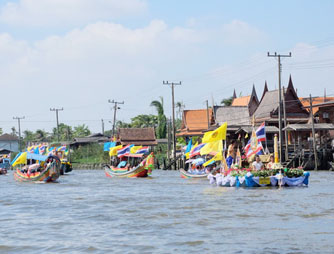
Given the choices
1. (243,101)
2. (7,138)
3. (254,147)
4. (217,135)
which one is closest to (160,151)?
(243,101)

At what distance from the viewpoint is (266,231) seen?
17.2 m

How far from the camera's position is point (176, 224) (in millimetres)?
19188

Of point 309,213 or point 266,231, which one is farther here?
point 309,213

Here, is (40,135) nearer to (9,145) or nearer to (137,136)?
(9,145)

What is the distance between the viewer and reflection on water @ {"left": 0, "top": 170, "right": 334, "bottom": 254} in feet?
50.0

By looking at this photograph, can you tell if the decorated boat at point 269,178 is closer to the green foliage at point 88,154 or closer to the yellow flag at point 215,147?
the yellow flag at point 215,147

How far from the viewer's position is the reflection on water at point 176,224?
15.2 meters

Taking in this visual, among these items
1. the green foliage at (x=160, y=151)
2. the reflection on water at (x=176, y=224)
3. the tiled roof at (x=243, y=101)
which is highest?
the tiled roof at (x=243, y=101)

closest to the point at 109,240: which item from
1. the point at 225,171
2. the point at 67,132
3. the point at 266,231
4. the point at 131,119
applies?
the point at 266,231

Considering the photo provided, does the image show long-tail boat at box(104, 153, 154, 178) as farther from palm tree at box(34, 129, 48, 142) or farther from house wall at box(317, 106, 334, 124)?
palm tree at box(34, 129, 48, 142)

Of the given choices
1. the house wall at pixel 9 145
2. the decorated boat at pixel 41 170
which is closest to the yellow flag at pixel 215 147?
the decorated boat at pixel 41 170

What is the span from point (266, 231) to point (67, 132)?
13062 cm

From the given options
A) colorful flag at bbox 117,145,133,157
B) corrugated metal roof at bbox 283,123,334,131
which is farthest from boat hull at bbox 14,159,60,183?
corrugated metal roof at bbox 283,123,334,131

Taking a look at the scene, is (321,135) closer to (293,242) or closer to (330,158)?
(330,158)
